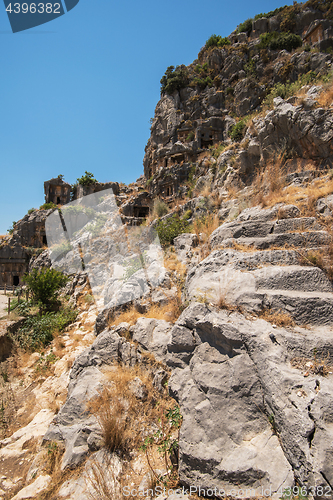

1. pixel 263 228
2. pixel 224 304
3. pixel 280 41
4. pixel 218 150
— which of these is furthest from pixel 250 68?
pixel 224 304

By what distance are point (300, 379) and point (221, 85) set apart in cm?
2953

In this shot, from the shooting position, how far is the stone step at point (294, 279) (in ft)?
9.67

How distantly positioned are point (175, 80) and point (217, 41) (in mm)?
6541

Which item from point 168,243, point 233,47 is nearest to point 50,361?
point 168,243

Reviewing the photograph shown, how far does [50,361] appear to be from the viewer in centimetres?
684

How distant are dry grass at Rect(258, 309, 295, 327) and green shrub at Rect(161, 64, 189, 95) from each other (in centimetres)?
3012

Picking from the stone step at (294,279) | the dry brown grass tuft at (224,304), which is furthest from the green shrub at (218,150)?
the dry brown grass tuft at (224,304)

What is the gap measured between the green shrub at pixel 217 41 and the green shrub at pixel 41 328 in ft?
104

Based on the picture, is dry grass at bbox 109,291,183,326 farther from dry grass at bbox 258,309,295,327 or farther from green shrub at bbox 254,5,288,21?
green shrub at bbox 254,5,288,21

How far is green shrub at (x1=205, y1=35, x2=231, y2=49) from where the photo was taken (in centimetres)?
2564

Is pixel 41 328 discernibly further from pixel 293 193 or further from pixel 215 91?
pixel 215 91

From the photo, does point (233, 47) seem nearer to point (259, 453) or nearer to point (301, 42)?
point (301, 42)

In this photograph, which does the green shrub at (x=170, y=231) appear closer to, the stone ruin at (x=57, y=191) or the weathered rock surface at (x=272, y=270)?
the weathered rock surface at (x=272, y=270)

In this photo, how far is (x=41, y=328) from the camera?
8.34m
